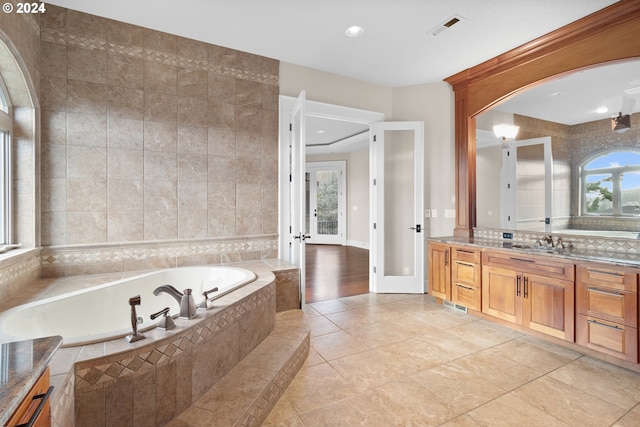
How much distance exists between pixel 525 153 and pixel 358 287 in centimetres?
264

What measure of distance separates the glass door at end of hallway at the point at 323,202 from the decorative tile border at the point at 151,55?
5523 mm

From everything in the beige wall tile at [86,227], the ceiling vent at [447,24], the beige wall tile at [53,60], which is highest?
the ceiling vent at [447,24]

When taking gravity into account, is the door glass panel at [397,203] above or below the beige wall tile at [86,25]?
below

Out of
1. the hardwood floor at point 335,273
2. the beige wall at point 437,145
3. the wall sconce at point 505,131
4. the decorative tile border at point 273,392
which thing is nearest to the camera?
the decorative tile border at point 273,392

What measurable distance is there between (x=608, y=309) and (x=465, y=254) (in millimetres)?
1236

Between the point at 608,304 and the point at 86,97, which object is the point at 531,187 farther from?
the point at 86,97

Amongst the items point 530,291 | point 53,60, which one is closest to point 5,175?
point 53,60

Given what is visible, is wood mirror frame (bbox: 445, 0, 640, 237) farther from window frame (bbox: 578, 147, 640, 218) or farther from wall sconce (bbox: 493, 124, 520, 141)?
window frame (bbox: 578, 147, 640, 218)

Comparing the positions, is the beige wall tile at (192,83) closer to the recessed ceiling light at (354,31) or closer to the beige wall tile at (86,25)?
the beige wall tile at (86,25)

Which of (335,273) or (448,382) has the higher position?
(335,273)

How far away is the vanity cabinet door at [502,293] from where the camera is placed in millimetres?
2850

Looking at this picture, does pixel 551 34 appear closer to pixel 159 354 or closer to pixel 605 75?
pixel 605 75

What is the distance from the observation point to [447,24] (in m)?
2.85

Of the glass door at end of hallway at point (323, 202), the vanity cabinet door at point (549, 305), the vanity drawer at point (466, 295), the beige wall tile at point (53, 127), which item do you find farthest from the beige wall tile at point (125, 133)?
the glass door at end of hallway at point (323, 202)
